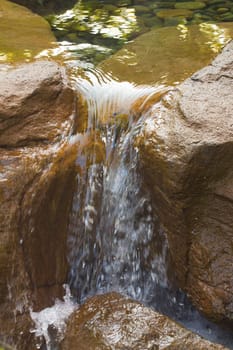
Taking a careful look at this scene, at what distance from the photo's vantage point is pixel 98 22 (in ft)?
20.2

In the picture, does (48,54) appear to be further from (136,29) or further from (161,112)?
(161,112)

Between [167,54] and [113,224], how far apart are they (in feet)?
5.94

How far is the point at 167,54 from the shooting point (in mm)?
4980

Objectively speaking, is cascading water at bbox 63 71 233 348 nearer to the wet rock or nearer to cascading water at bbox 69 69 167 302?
cascading water at bbox 69 69 167 302

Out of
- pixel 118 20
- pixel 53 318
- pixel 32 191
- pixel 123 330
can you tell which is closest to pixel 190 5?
pixel 118 20

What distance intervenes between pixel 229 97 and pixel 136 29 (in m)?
2.54

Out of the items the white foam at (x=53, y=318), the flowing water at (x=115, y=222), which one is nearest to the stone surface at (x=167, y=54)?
the flowing water at (x=115, y=222)

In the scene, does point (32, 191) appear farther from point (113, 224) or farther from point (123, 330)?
point (123, 330)

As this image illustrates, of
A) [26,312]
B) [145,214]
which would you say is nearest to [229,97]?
[145,214]

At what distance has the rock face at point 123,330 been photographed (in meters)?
3.24

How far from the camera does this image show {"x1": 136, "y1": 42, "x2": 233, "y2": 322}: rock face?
339cm

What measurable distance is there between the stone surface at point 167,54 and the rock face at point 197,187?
0.86 m

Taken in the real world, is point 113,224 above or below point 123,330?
above

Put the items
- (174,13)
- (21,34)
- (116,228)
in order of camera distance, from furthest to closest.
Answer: (174,13) → (21,34) → (116,228)
